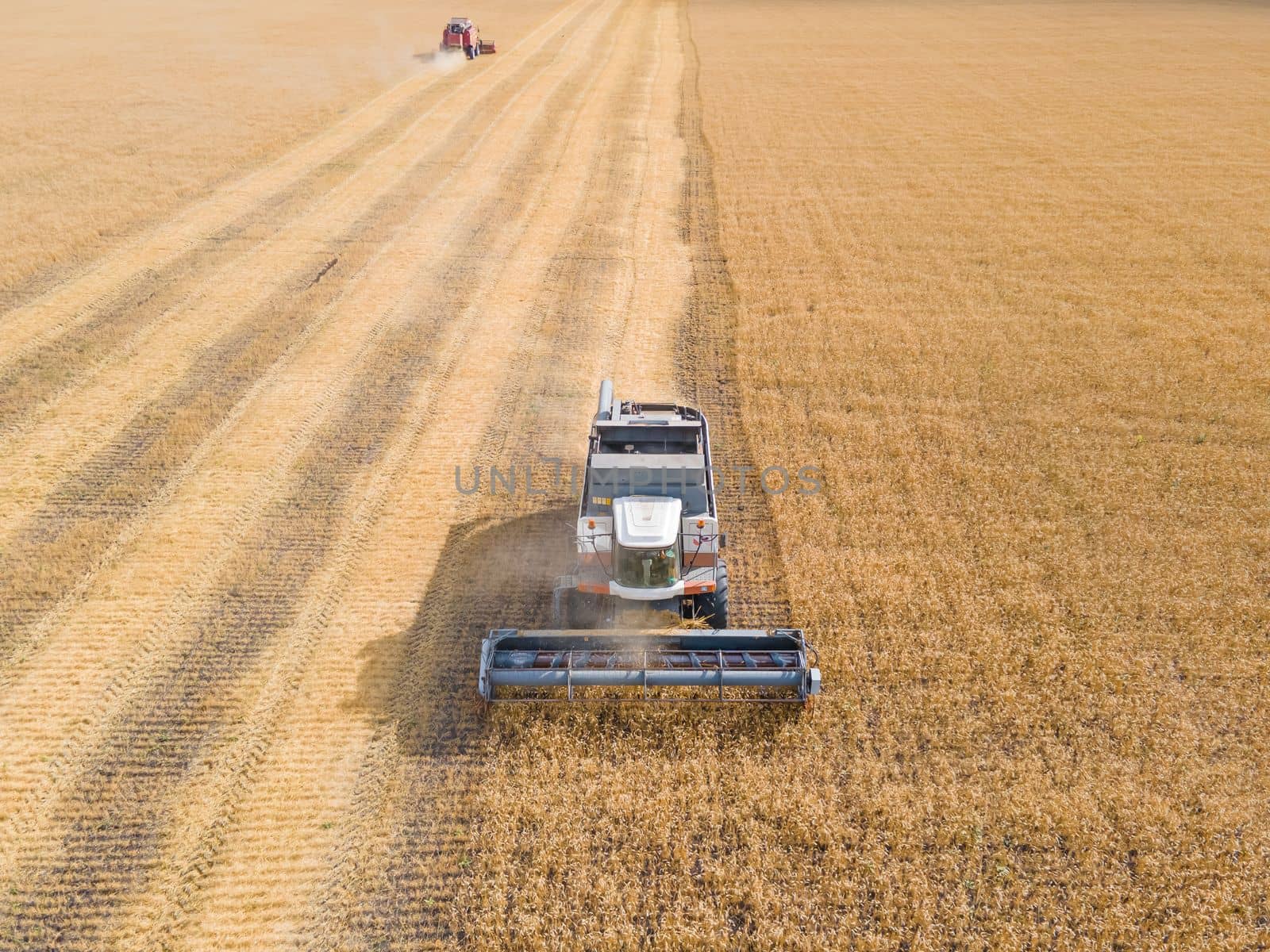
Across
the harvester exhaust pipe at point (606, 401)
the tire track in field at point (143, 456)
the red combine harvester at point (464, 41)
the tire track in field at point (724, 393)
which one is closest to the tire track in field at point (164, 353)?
the tire track in field at point (143, 456)

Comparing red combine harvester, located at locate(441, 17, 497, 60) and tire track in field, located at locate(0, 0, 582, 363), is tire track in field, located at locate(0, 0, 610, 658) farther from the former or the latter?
red combine harvester, located at locate(441, 17, 497, 60)

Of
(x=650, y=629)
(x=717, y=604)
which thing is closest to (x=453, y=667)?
(x=650, y=629)

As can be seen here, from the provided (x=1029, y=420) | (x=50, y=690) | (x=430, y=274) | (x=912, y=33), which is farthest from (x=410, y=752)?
(x=912, y=33)

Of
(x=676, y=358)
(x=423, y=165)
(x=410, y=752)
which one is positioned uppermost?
(x=423, y=165)

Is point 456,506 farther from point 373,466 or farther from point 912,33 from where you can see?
point 912,33

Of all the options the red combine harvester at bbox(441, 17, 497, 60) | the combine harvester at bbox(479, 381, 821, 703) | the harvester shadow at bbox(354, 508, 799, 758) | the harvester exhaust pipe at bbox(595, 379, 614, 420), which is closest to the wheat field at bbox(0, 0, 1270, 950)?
the harvester shadow at bbox(354, 508, 799, 758)

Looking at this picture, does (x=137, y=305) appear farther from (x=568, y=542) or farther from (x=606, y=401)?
(x=568, y=542)
